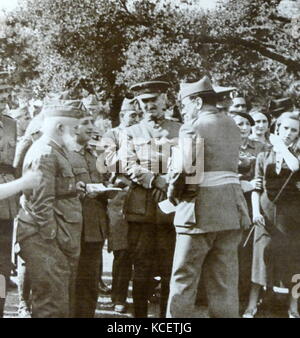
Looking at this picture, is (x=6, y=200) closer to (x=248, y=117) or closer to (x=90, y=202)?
(x=90, y=202)

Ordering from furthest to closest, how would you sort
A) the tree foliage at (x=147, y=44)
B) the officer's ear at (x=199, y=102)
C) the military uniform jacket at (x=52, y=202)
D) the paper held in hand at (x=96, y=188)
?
the tree foliage at (x=147, y=44) → the paper held in hand at (x=96, y=188) → the officer's ear at (x=199, y=102) → the military uniform jacket at (x=52, y=202)

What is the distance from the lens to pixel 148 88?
152 inches

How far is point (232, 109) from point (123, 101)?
0.71 meters

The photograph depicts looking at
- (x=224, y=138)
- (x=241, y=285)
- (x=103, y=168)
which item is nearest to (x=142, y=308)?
(x=241, y=285)

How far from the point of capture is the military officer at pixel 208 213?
3443 millimetres

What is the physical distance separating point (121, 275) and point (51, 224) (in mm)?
652

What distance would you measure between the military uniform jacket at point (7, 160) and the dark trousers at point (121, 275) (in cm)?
72

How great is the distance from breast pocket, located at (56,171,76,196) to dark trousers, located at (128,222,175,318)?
47cm

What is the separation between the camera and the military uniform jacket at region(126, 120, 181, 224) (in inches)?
145

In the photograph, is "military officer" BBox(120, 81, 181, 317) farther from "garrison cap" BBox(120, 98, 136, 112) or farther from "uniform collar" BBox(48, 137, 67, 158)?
"uniform collar" BBox(48, 137, 67, 158)

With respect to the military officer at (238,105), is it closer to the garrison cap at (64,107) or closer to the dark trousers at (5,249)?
the garrison cap at (64,107)

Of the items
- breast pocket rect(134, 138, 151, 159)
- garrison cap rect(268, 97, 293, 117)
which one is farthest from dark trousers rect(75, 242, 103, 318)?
garrison cap rect(268, 97, 293, 117)

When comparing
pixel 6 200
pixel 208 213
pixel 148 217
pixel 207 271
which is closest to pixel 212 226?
pixel 208 213

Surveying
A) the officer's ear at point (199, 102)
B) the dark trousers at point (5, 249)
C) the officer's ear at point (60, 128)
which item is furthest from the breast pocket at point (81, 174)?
the officer's ear at point (199, 102)
